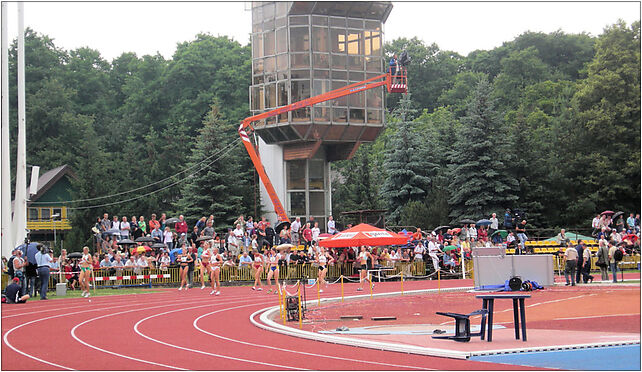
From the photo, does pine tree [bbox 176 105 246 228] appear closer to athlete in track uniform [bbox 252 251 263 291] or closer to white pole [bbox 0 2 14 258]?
athlete in track uniform [bbox 252 251 263 291]

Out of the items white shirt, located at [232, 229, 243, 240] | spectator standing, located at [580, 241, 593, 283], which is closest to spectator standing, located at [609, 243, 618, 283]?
spectator standing, located at [580, 241, 593, 283]

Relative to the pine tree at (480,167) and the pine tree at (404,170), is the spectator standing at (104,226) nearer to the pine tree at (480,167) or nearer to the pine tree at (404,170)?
the pine tree at (480,167)

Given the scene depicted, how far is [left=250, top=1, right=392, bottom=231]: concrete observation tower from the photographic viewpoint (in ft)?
156

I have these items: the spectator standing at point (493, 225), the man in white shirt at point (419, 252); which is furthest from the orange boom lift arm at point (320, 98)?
the man in white shirt at point (419, 252)

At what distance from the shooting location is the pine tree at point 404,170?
2266 inches

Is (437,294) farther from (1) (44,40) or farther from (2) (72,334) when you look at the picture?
(1) (44,40)

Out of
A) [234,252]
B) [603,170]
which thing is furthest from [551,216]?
[234,252]

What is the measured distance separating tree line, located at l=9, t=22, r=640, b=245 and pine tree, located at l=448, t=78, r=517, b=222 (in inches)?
3.9

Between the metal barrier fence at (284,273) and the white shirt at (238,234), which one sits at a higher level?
the white shirt at (238,234)

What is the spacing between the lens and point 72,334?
1797 cm

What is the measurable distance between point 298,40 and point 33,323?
30.5m

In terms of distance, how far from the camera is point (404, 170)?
5788 centimetres

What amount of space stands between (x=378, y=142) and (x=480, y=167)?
26198mm

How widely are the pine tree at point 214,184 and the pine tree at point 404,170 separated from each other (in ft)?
35.5
